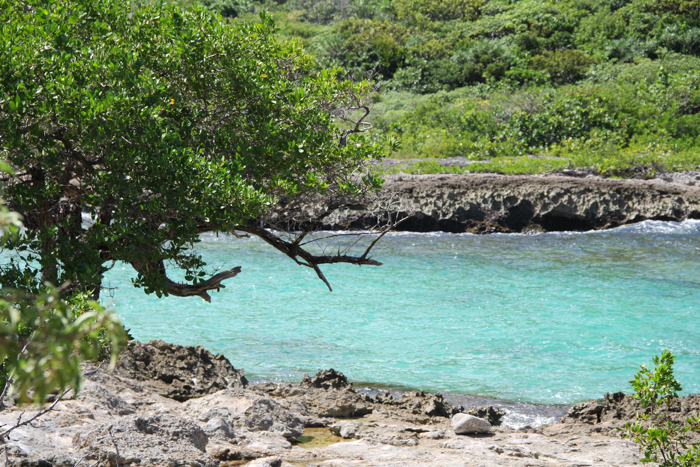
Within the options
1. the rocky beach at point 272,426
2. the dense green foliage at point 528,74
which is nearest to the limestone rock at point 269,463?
the rocky beach at point 272,426

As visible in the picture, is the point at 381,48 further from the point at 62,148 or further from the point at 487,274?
the point at 62,148

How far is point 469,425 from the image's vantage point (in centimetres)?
591

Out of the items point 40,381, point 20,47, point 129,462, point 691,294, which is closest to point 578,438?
→ point 129,462

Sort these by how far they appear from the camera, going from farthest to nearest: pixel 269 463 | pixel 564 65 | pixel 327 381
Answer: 1. pixel 564 65
2. pixel 327 381
3. pixel 269 463

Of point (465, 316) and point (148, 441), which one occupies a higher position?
point (148, 441)

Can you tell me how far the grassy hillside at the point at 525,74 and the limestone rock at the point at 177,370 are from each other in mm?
10045

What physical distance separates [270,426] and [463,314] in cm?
641

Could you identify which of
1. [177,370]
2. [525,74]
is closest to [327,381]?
[177,370]

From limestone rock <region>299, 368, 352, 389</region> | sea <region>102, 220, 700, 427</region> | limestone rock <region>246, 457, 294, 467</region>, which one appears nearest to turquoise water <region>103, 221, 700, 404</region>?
sea <region>102, 220, 700, 427</region>

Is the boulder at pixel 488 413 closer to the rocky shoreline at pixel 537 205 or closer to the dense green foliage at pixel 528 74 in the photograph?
the rocky shoreline at pixel 537 205

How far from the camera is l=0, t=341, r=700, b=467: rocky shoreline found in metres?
4.15

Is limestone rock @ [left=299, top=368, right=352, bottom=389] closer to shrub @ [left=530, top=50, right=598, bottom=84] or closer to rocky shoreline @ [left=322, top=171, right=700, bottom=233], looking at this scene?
rocky shoreline @ [left=322, top=171, right=700, bottom=233]

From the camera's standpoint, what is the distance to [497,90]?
29.4 metres

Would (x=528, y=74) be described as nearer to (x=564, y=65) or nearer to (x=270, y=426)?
(x=564, y=65)
